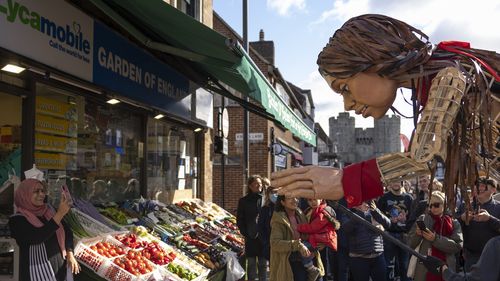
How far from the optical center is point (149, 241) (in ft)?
21.8

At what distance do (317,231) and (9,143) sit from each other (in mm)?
3948

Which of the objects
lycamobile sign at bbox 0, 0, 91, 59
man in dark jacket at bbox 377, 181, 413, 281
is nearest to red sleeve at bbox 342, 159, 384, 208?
lycamobile sign at bbox 0, 0, 91, 59

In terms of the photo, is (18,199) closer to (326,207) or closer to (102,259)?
(102,259)

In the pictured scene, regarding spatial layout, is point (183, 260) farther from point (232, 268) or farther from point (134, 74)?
point (134, 74)

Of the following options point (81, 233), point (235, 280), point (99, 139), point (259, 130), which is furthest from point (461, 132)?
point (259, 130)

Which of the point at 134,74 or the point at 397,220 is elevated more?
the point at 134,74

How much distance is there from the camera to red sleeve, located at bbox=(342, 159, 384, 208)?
5.53 feet

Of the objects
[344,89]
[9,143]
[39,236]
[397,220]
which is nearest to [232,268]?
[397,220]

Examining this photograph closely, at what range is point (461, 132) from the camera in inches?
69.4

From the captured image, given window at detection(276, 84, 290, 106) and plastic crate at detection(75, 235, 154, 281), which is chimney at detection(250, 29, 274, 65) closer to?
window at detection(276, 84, 290, 106)

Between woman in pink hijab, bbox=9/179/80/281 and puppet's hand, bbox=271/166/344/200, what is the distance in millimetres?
3417

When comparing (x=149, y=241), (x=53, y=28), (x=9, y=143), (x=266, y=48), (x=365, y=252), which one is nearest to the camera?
(x=53, y=28)

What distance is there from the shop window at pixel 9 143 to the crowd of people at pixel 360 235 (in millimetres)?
3069

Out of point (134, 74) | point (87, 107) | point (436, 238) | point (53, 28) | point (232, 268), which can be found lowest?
point (232, 268)
